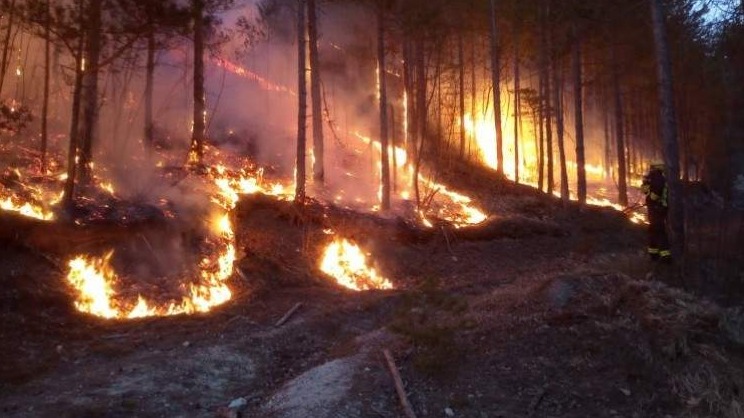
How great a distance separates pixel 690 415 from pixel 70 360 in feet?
26.6

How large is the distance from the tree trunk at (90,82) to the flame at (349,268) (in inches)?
241

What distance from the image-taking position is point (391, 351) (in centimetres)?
802

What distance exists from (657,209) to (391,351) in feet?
22.8

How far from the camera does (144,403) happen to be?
7.38 metres

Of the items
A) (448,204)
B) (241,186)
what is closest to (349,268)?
(241,186)

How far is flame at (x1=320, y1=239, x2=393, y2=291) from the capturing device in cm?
1439

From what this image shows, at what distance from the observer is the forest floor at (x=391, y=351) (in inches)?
270

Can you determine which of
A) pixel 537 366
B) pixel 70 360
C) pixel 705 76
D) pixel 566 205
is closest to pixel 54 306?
pixel 70 360

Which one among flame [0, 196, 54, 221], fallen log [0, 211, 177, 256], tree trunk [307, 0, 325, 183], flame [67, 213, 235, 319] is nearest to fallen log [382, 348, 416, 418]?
flame [67, 213, 235, 319]

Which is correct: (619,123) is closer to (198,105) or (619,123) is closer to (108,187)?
(198,105)

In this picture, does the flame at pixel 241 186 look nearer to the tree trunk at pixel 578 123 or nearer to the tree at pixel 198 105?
the tree at pixel 198 105

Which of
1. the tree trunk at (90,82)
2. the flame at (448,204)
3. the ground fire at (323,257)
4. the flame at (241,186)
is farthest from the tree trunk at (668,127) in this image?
the tree trunk at (90,82)

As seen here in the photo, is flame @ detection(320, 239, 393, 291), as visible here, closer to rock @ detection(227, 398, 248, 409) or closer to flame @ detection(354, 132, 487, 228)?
flame @ detection(354, 132, 487, 228)

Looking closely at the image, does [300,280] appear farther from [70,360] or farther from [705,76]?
[705,76]
